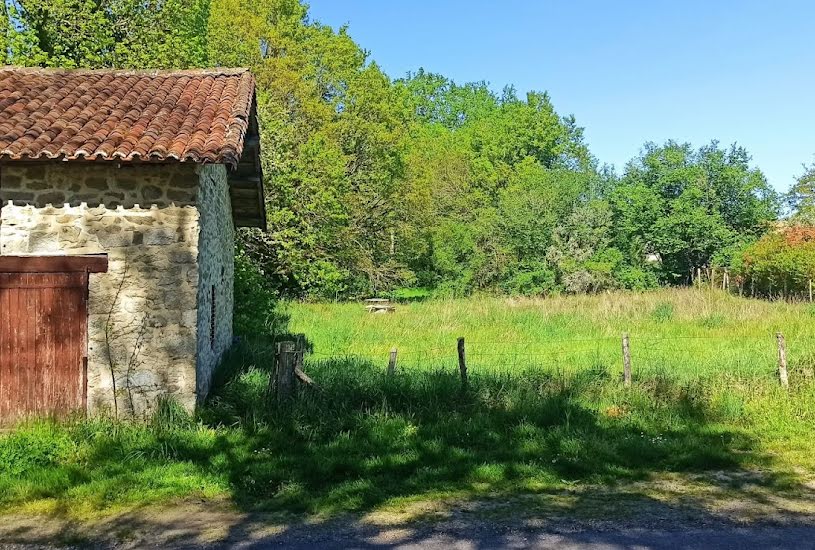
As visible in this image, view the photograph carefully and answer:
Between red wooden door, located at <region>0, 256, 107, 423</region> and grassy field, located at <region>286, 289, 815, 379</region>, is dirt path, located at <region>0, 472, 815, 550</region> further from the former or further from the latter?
grassy field, located at <region>286, 289, 815, 379</region>

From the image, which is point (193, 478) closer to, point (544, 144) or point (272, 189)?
point (272, 189)

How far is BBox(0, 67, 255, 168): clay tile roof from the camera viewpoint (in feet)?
27.1

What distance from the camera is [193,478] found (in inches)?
280

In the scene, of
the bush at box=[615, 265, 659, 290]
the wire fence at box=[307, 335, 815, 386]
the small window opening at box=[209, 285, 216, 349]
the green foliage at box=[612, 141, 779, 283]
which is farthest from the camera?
the green foliage at box=[612, 141, 779, 283]

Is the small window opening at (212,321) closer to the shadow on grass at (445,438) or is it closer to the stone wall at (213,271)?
the stone wall at (213,271)

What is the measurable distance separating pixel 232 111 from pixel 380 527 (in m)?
6.42

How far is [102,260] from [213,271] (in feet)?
7.52

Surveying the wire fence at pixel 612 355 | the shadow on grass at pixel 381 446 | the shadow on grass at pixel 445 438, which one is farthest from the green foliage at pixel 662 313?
the shadow on grass at pixel 381 446

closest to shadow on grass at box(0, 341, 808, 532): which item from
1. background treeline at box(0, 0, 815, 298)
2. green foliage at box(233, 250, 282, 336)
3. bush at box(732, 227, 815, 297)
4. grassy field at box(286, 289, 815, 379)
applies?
grassy field at box(286, 289, 815, 379)

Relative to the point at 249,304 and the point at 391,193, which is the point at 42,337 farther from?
the point at 391,193

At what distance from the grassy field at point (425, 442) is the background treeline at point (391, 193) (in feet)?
29.0

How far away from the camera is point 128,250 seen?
28.7 ft

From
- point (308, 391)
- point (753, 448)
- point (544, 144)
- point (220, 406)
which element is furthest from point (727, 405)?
point (544, 144)

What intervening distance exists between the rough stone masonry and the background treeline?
821 cm
